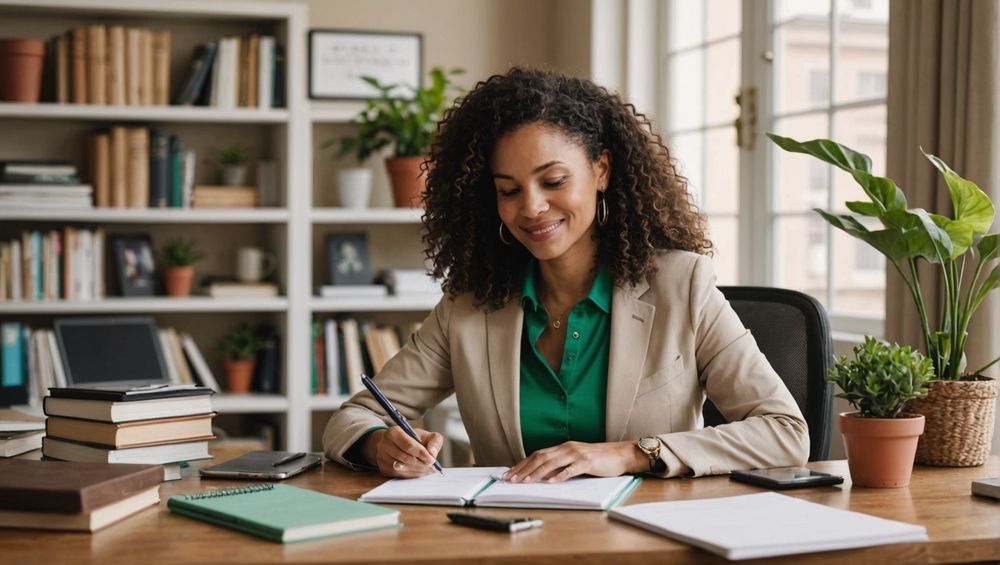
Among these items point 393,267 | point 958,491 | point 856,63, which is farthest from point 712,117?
point 958,491

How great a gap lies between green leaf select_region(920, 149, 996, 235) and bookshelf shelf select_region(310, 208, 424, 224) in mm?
2311

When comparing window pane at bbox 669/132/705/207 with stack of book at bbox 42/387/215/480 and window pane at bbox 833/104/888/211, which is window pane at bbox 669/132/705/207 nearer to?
window pane at bbox 833/104/888/211

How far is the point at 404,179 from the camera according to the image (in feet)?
13.0

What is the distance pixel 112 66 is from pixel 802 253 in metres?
2.30

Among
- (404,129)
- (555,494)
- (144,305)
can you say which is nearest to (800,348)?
(555,494)

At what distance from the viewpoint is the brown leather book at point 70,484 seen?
135 centimetres

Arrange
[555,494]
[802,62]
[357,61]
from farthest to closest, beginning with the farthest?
[357,61]
[802,62]
[555,494]

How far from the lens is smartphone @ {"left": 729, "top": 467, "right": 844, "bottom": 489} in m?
1.62

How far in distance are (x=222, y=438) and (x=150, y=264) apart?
0.65 metres

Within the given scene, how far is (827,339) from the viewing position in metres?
2.12

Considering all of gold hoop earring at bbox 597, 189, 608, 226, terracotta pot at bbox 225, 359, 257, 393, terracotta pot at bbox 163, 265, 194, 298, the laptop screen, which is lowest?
terracotta pot at bbox 225, 359, 257, 393

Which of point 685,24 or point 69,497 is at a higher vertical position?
point 685,24

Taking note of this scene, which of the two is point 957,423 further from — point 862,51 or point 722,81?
point 722,81

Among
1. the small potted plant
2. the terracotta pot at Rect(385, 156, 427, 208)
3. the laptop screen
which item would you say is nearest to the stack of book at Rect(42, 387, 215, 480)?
the small potted plant
